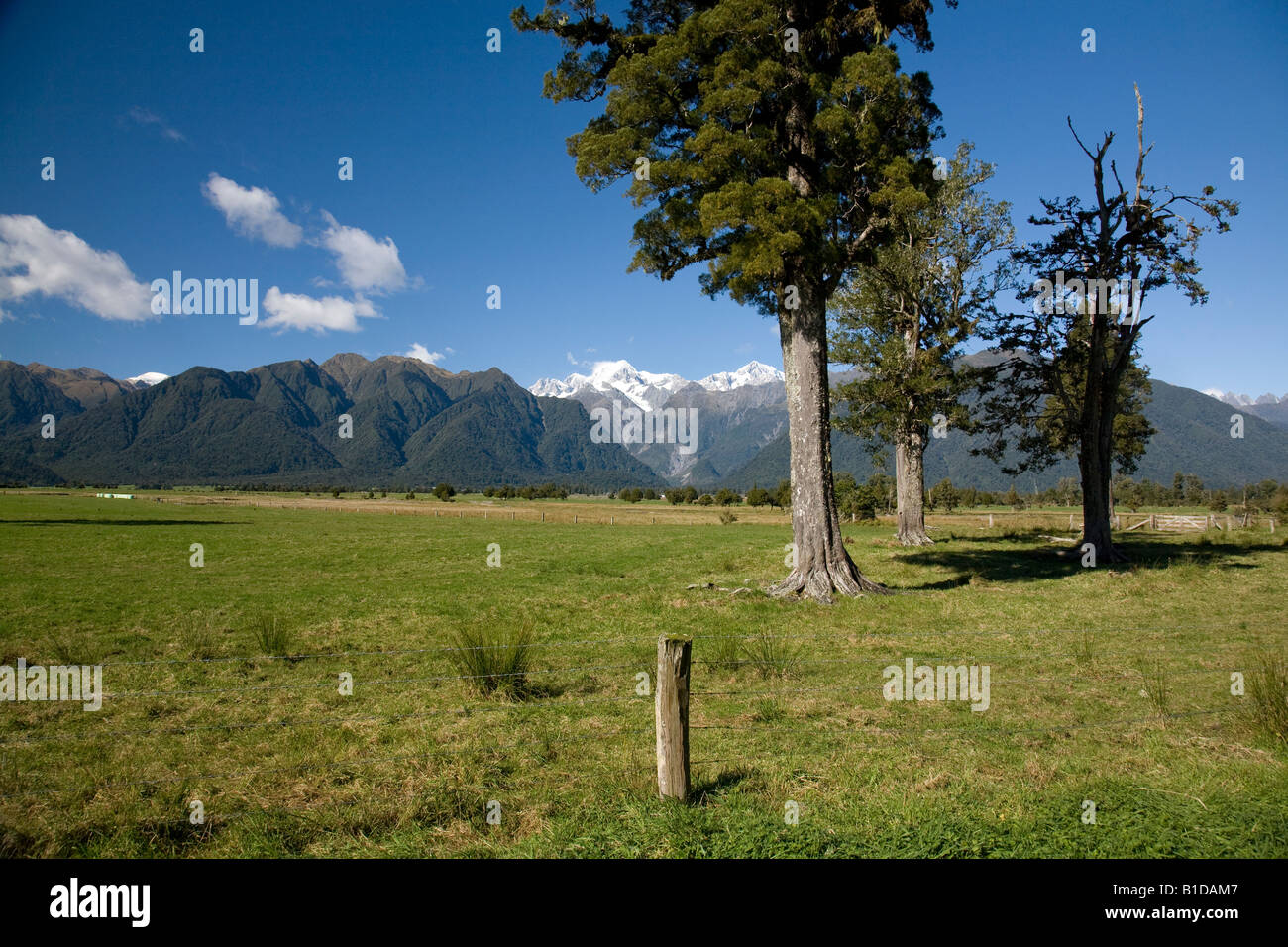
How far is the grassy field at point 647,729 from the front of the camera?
5.06 metres

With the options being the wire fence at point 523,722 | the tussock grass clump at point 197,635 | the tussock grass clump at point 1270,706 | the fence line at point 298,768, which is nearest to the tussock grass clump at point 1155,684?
the wire fence at point 523,722

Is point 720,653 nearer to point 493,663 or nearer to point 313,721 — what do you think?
point 493,663

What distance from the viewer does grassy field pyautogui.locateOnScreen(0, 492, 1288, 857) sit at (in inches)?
199

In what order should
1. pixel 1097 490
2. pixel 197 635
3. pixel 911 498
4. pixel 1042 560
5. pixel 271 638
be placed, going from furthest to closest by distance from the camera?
pixel 911 498
pixel 1042 560
pixel 1097 490
pixel 197 635
pixel 271 638

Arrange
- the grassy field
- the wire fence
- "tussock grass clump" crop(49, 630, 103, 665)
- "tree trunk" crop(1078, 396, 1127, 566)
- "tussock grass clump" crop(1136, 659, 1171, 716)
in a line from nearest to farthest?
the grassy field
the wire fence
"tussock grass clump" crop(1136, 659, 1171, 716)
"tussock grass clump" crop(49, 630, 103, 665)
"tree trunk" crop(1078, 396, 1127, 566)

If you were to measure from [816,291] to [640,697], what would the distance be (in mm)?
11246

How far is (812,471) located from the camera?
1590 centimetres

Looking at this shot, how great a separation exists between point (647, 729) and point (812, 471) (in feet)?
32.0

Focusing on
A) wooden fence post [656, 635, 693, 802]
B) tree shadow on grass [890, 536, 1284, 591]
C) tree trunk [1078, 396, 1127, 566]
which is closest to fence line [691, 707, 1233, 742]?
wooden fence post [656, 635, 693, 802]

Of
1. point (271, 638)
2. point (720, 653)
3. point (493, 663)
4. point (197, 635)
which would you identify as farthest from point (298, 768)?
point (197, 635)

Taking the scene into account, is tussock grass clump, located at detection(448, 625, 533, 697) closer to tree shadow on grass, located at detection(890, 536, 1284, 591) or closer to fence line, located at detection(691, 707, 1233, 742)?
fence line, located at detection(691, 707, 1233, 742)

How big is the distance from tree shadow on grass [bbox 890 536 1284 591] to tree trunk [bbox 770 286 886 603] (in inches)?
90.7
